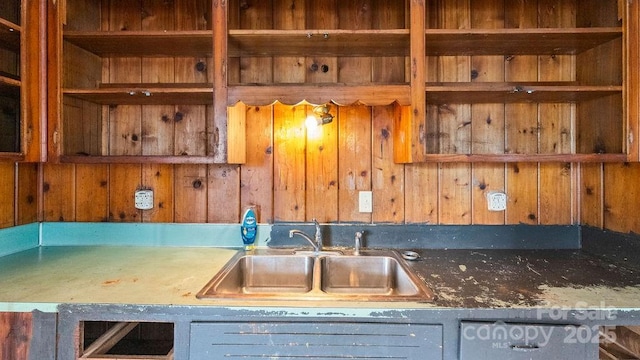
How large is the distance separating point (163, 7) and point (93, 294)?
1.36 meters

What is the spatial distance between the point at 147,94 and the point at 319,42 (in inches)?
29.8

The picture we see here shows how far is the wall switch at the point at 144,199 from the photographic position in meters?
1.81

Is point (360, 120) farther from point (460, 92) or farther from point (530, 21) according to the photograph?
point (530, 21)

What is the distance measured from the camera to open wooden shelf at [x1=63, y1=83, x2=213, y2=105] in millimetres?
1530

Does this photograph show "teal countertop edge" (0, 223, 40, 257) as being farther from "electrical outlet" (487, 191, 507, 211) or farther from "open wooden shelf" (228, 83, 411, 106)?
"electrical outlet" (487, 191, 507, 211)

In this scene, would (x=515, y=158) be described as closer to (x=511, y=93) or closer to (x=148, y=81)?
(x=511, y=93)

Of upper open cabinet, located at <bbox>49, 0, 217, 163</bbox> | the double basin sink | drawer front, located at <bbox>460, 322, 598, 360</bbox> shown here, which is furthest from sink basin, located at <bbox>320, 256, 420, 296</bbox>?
upper open cabinet, located at <bbox>49, 0, 217, 163</bbox>

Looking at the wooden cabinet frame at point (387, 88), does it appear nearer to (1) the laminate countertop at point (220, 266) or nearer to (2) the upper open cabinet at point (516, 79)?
(2) the upper open cabinet at point (516, 79)

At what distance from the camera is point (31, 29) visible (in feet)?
4.90

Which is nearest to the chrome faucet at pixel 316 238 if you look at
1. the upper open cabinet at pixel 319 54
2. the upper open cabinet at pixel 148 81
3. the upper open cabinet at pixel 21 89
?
the upper open cabinet at pixel 148 81

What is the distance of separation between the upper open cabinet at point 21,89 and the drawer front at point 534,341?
5.69 feet

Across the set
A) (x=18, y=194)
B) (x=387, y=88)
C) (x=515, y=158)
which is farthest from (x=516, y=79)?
(x=18, y=194)

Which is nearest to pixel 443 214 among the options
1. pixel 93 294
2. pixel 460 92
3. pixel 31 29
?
pixel 460 92

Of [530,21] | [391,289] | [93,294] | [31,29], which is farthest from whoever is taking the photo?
[530,21]
